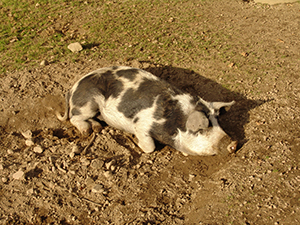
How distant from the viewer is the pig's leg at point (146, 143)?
414cm

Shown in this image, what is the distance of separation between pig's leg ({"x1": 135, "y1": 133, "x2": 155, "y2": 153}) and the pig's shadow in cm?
108

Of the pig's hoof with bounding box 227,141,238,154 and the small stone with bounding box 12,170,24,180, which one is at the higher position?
the small stone with bounding box 12,170,24,180

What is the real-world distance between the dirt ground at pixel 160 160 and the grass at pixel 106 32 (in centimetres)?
36

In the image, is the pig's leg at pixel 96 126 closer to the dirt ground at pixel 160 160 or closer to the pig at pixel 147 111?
the pig at pixel 147 111

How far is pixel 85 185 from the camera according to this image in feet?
12.3

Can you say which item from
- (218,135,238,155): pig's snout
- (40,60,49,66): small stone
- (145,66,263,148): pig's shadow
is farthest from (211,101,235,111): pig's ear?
(40,60,49,66): small stone

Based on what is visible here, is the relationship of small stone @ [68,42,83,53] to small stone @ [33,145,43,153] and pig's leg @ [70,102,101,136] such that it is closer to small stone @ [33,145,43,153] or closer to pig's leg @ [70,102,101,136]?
pig's leg @ [70,102,101,136]

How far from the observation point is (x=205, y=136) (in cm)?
383

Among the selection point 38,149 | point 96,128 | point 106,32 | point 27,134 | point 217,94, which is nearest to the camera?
point 38,149

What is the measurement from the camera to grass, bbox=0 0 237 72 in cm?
601

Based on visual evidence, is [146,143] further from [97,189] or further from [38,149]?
[38,149]

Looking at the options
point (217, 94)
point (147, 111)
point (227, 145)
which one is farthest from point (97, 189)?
point (217, 94)

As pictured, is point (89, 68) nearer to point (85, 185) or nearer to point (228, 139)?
point (85, 185)

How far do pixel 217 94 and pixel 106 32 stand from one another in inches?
123
